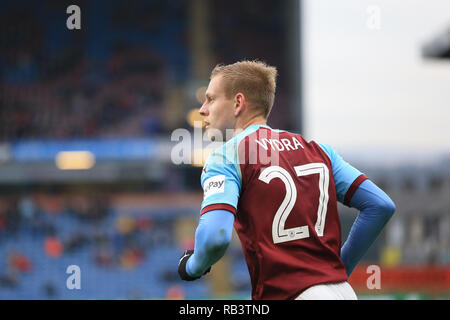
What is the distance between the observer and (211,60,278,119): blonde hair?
1963 millimetres

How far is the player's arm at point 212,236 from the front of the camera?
1662mm

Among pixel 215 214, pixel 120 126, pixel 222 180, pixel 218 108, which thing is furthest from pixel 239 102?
pixel 120 126

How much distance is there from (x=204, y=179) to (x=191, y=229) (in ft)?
44.7

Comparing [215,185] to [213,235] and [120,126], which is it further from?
[120,126]

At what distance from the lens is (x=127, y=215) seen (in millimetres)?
15547

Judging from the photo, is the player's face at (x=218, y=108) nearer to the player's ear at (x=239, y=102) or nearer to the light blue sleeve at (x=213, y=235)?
the player's ear at (x=239, y=102)

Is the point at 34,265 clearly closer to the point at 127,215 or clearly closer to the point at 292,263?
the point at 127,215

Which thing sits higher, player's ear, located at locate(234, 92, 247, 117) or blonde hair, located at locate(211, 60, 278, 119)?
blonde hair, located at locate(211, 60, 278, 119)

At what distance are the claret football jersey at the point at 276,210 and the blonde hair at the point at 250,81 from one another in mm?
169

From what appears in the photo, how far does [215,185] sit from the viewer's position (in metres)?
1.74

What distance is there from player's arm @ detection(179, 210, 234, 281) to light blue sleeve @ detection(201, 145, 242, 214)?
0.10 feet

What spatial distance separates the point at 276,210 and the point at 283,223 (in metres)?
0.05

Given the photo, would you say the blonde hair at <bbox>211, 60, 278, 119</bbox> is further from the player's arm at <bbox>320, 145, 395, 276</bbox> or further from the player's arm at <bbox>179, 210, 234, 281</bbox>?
the player's arm at <bbox>179, 210, 234, 281</bbox>

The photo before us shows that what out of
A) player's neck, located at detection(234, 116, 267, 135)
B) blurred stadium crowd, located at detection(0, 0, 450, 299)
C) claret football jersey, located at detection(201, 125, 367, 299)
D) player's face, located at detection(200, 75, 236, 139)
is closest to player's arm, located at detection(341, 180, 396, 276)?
claret football jersey, located at detection(201, 125, 367, 299)
